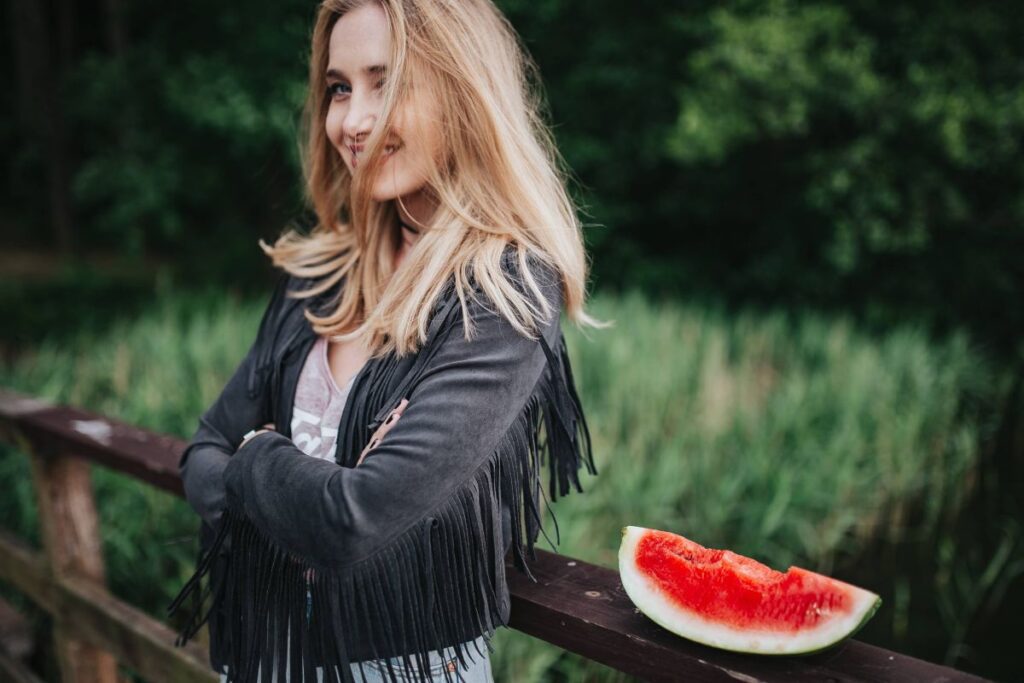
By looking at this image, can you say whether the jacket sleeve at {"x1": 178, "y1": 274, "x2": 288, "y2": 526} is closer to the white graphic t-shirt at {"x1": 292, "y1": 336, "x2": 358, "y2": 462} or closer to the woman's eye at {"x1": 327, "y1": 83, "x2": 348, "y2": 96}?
the white graphic t-shirt at {"x1": 292, "y1": 336, "x2": 358, "y2": 462}

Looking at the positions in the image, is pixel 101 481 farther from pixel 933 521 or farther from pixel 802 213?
pixel 802 213

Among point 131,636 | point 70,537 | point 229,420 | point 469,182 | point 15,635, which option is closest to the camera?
point 469,182

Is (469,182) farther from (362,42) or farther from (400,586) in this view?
(400,586)

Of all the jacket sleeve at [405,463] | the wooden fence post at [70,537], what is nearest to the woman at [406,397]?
the jacket sleeve at [405,463]

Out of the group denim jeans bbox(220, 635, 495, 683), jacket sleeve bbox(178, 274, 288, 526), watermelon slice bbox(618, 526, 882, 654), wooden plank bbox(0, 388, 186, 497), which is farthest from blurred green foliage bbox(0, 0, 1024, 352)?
watermelon slice bbox(618, 526, 882, 654)

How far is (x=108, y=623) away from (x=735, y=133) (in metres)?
7.02

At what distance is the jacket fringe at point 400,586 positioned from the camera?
1159 millimetres

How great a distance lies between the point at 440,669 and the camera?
1.26 metres

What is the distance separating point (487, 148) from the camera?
1389mm

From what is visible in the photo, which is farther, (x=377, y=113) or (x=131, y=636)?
(x=131, y=636)

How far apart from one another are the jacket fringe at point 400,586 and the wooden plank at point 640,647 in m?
0.06

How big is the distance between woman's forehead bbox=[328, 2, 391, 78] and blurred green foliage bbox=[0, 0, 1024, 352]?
194 inches

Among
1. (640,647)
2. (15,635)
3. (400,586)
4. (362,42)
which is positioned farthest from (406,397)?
(15,635)

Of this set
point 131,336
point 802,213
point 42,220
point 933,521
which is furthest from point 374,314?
point 42,220
